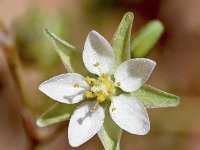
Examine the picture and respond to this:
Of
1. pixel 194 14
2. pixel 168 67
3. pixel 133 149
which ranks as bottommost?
pixel 133 149

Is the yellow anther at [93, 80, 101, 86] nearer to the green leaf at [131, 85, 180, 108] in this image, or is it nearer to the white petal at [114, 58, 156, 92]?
the white petal at [114, 58, 156, 92]

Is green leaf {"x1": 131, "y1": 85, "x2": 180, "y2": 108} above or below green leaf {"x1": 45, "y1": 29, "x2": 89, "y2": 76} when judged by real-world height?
below

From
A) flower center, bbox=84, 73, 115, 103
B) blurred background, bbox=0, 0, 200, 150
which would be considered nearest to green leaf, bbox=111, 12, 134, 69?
flower center, bbox=84, 73, 115, 103

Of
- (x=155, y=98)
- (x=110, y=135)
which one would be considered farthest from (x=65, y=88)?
(x=155, y=98)

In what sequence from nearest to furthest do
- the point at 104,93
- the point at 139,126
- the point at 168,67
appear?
1. the point at 139,126
2. the point at 104,93
3. the point at 168,67

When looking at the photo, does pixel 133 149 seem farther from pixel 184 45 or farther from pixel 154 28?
pixel 154 28

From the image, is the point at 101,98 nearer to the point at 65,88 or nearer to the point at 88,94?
the point at 88,94

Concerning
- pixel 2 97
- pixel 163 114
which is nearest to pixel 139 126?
pixel 163 114

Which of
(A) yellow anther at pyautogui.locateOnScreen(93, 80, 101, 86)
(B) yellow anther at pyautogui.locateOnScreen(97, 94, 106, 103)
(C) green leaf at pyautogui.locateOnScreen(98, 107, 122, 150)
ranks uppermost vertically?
(A) yellow anther at pyautogui.locateOnScreen(93, 80, 101, 86)
